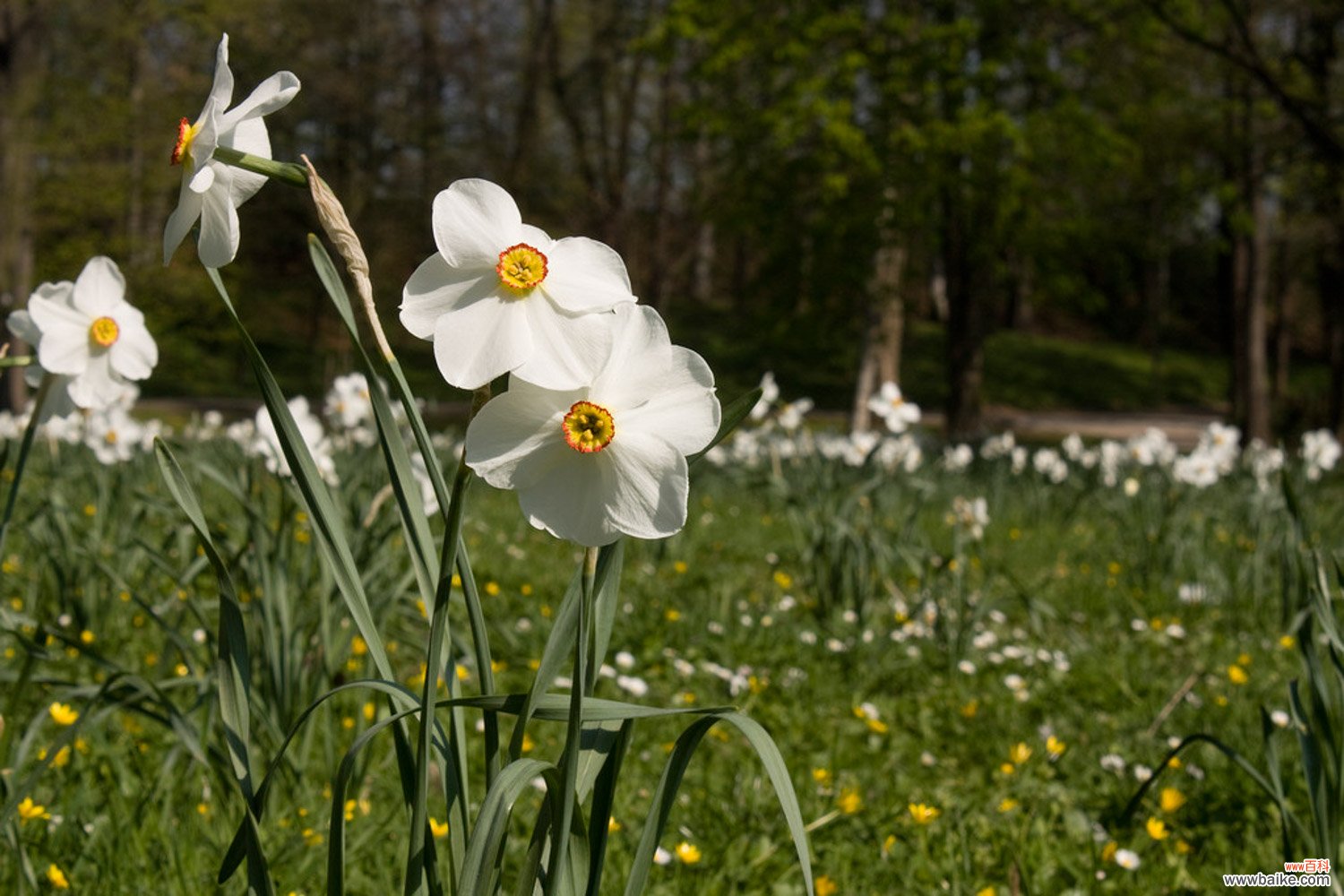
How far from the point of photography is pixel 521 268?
88 cm

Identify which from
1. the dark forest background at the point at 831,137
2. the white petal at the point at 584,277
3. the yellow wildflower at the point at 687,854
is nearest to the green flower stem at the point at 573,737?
the white petal at the point at 584,277

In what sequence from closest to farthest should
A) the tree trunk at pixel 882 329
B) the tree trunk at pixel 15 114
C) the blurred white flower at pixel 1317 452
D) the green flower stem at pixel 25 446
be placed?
the green flower stem at pixel 25 446
the blurred white flower at pixel 1317 452
the tree trunk at pixel 15 114
the tree trunk at pixel 882 329

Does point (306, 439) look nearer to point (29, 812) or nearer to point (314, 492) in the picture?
point (29, 812)

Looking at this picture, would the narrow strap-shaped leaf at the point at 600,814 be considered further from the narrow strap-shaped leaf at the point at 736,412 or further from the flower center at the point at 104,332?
the flower center at the point at 104,332

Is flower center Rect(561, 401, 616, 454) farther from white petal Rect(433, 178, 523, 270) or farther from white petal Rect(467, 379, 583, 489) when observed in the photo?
white petal Rect(433, 178, 523, 270)

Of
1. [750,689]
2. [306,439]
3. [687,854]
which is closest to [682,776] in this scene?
[687,854]

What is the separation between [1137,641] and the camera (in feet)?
11.4

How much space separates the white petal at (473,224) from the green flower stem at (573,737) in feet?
0.88

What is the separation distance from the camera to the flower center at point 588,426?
0.85m

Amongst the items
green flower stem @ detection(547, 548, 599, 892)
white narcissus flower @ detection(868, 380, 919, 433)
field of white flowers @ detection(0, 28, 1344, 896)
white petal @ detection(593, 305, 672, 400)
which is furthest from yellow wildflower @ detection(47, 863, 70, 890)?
white narcissus flower @ detection(868, 380, 919, 433)

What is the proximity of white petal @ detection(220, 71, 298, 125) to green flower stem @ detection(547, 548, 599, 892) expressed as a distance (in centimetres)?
47

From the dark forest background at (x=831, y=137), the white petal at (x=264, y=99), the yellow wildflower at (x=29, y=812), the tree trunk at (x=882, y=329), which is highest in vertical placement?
the dark forest background at (x=831, y=137)

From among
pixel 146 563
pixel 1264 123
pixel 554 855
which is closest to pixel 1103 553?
pixel 146 563

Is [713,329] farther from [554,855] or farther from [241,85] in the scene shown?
[554,855]
